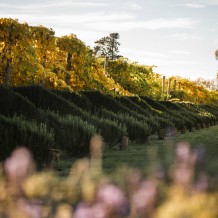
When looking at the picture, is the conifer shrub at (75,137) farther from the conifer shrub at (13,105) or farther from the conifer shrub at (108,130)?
the conifer shrub at (108,130)

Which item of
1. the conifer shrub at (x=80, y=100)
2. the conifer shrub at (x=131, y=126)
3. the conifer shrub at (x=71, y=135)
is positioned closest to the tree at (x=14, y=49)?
the conifer shrub at (x=80, y=100)

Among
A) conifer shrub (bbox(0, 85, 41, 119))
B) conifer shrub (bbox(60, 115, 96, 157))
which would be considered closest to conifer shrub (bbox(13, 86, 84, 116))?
conifer shrub (bbox(0, 85, 41, 119))

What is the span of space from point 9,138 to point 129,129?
531cm

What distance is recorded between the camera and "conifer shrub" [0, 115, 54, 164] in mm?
5348

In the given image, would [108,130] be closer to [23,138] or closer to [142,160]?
[142,160]

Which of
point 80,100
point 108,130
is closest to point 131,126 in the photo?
point 80,100

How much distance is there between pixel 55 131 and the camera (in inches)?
279

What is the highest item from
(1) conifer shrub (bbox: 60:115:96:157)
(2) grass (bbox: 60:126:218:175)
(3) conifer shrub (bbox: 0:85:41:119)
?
(3) conifer shrub (bbox: 0:85:41:119)

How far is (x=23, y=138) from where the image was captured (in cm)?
555

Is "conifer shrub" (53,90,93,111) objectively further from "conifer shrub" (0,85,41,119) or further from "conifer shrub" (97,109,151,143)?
"conifer shrub" (0,85,41,119)

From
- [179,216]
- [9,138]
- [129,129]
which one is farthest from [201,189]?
[129,129]

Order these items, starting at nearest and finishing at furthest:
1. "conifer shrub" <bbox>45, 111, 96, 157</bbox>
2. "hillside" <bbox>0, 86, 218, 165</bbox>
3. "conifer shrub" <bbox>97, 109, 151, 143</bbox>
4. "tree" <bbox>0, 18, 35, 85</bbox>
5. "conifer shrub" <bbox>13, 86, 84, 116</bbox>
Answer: "hillside" <bbox>0, 86, 218, 165</bbox>
"conifer shrub" <bbox>45, 111, 96, 157</bbox>
"conifer shrub" <bbox>13, 86, 84, 116</bbox>
"conifer shrub" <bbox>97, 109, 151, 143</bbox>
"tree" <bbox>0, 18, 35, 85</bbox>

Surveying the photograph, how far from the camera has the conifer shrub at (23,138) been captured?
5.35 m

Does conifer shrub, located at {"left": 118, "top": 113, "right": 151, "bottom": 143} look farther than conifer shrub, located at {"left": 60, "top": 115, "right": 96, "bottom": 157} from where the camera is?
Yes
